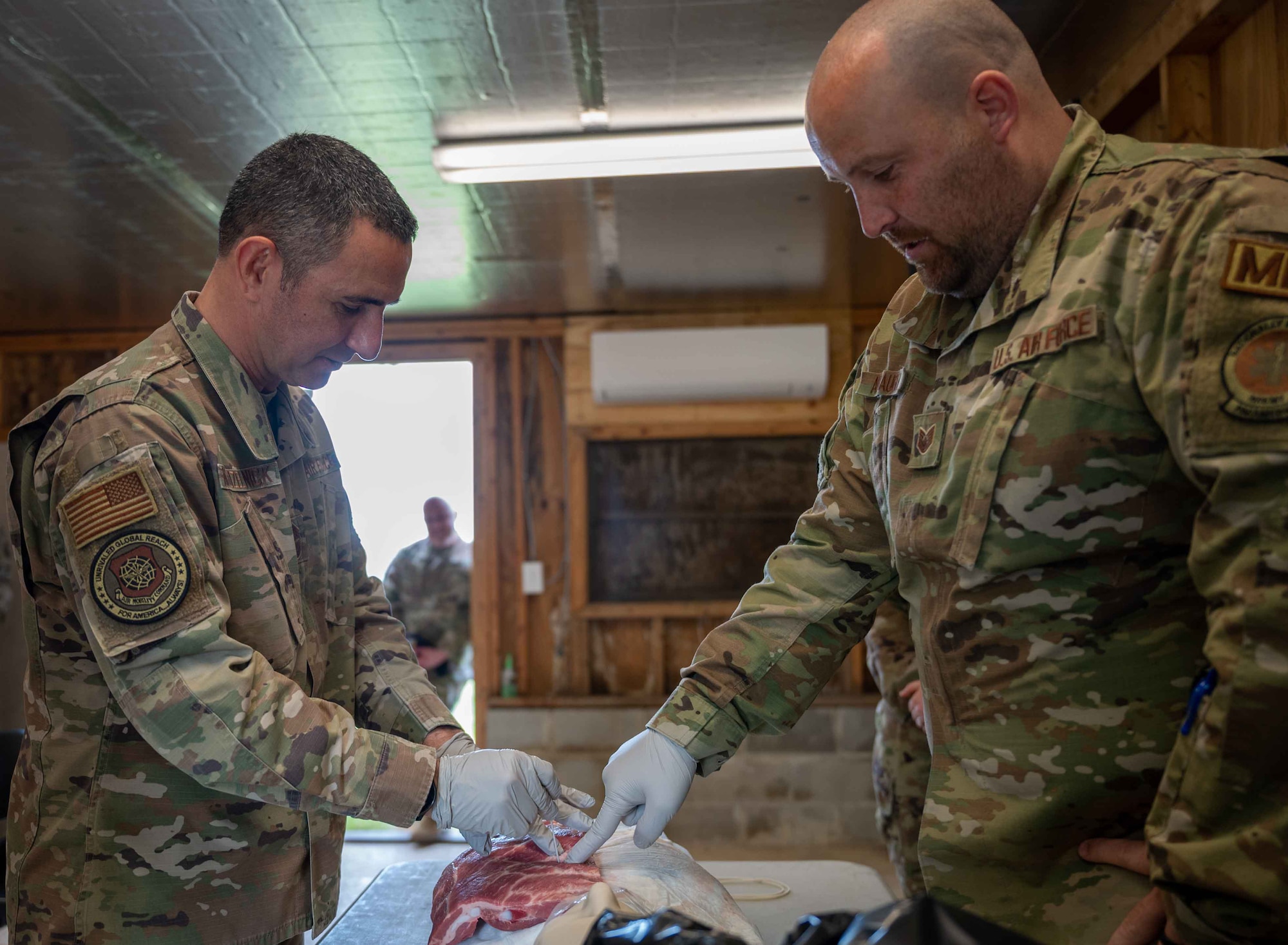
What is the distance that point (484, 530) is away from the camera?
5.26 metres

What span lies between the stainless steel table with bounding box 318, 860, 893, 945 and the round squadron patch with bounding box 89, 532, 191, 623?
936 millimetres

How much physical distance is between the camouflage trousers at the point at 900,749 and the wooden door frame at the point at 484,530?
2895mm

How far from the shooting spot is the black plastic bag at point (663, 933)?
0.91 metres

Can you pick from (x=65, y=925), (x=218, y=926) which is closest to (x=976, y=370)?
(x=218, y=926)

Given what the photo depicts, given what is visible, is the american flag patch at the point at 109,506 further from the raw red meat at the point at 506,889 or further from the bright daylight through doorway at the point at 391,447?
the bright daylight through doorway at the point at 391,447

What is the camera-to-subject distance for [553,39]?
8.16 feet

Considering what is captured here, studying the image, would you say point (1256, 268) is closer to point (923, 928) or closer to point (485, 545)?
point (923, 928)

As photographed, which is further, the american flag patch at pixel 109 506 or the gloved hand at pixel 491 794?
the gloved hand at pixel 491 794

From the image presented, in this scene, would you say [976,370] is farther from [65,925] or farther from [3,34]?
[3,34]

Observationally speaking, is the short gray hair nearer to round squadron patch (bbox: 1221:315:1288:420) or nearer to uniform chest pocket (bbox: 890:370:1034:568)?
uniform chest pocket (bbox: 890:370:1034:568)

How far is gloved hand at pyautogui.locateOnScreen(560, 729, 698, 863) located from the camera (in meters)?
1.52

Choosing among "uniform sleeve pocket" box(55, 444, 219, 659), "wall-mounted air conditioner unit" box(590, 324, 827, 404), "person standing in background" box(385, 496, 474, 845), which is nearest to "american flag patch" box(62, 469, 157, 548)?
"uniform sleeve pocket" box(55, 444, 219, 659)

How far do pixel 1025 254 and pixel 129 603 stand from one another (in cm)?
121

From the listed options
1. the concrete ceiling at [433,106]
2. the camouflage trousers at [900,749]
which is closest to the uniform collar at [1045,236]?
the concrete ceiling at [433,106]
